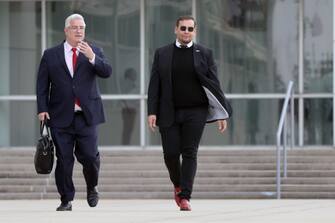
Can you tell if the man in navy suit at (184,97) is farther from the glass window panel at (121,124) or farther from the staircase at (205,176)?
the glass window panel at (121,124)

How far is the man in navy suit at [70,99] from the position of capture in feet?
35.0

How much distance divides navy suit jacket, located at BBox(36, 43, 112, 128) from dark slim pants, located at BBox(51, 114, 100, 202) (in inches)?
2.7

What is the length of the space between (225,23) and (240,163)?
2759 millimetres

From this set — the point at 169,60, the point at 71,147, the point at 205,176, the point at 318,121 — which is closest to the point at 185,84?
the point at 169,60

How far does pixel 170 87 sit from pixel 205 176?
4.46m

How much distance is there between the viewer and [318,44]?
1716 cm

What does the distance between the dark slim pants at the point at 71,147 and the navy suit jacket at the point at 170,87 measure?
1.91ft

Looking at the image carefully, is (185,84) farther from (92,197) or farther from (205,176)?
(205,176)

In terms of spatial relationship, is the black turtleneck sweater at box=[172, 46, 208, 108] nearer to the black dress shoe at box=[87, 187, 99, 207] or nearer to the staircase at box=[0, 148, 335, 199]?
the black dress shoe at box=[87, 187, 99, 207]

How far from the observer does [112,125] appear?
57.7 ft
